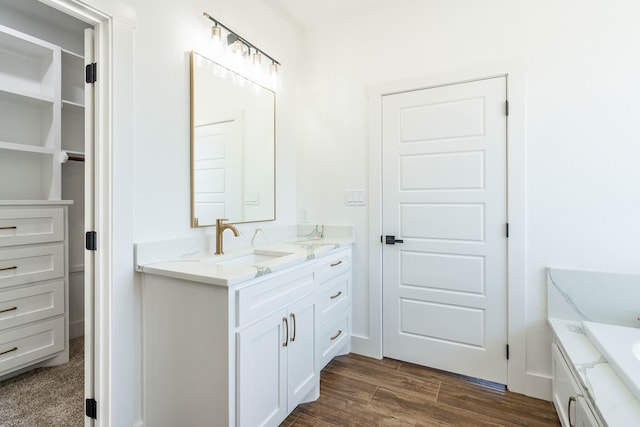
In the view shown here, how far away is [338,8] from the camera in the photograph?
8.09ft

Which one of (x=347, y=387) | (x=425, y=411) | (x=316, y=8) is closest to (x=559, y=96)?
(x=316, y=8)

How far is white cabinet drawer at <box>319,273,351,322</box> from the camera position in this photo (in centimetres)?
208

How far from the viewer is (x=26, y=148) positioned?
2.14 m

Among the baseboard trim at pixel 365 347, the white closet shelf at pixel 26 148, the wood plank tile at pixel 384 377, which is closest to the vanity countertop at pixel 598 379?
the wood plank tile at pixel 384 377

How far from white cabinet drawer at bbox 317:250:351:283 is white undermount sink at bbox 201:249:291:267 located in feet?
0.98

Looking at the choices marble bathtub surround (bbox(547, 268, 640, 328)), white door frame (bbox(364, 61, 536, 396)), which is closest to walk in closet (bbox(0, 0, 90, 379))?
white door frame (bbox(364, 61, 536, 396))

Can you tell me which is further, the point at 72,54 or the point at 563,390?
the point at 72,54

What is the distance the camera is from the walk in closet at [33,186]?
200 cm

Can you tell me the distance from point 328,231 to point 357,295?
1.91 feet

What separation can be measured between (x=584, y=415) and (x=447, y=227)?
120 cm

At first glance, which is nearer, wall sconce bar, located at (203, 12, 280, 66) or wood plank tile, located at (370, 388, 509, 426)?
wood plank tile, located at (370, 388, 509, 426)

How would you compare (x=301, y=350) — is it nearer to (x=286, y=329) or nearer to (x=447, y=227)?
(x=286, y=329)

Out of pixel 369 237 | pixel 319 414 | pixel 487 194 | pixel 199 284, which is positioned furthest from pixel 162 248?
pixel 487 194

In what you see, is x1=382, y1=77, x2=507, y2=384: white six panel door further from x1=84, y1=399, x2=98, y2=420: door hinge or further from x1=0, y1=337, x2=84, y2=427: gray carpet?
x1=0, y1=337, x2=84, y2=427: gray carpet
